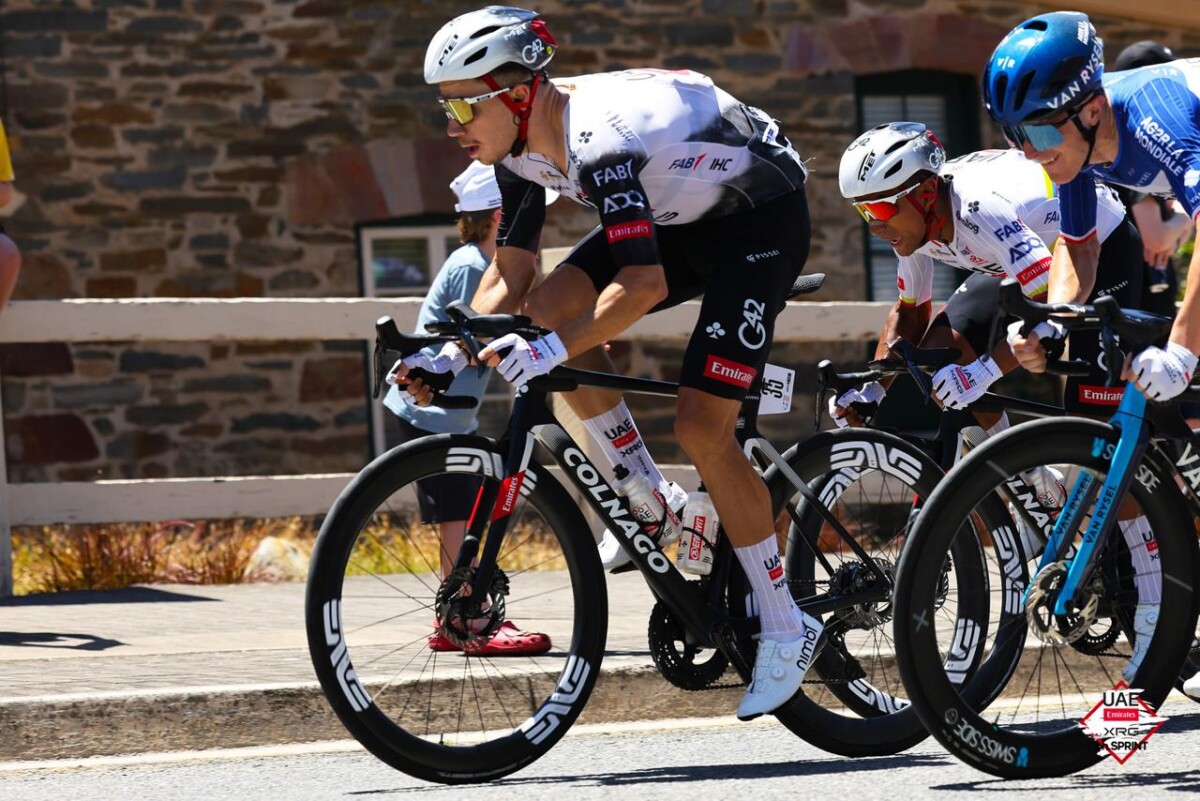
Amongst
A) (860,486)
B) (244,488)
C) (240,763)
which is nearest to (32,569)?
(244,488)

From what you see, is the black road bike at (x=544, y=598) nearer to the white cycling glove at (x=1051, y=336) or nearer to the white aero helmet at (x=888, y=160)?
the white aero helmet at (x=888, y=160)

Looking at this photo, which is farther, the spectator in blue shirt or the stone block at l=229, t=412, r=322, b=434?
the stone block at l=229, t=412, r=322, b=434

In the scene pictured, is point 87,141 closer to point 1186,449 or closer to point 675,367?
point 675,367

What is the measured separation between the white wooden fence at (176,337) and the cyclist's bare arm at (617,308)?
13.2 ft

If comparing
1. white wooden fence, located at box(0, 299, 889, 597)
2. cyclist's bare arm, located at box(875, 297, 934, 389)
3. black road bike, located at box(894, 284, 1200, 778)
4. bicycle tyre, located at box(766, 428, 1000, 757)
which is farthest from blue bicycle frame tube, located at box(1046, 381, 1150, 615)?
white wooden fence, located at box(0, 299, 889, 597)

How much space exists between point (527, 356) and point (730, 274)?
30.6 inches

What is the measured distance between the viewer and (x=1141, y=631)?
16.5 feet

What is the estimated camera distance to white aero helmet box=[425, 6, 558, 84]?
5.22m

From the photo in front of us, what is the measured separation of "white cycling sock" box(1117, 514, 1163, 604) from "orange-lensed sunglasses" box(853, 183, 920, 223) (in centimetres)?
166

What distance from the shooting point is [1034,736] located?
495 cm

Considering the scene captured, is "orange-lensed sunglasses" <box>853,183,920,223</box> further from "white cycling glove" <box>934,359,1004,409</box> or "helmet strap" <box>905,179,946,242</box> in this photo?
"white cycling glove" <box>934,359,1004,409</box>

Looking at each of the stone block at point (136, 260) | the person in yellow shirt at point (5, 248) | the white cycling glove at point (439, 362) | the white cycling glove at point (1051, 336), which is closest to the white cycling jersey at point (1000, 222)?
the white cycling glove at point (1051, 336)

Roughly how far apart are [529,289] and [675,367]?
8.25 metres

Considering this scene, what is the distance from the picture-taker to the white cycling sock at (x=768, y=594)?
5465 millimetres
